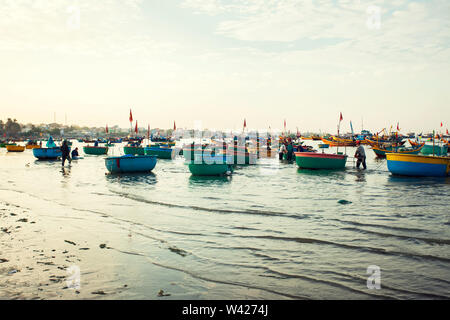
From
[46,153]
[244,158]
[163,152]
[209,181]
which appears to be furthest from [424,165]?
[46,153]

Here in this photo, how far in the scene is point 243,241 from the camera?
902 cm

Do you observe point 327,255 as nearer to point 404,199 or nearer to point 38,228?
point 38,228

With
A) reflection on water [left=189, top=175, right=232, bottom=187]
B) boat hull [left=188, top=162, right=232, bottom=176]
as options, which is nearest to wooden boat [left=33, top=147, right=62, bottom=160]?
boat hull [left=188, top=162, right=232, bottom=176]

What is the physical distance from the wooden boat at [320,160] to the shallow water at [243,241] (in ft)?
40.6

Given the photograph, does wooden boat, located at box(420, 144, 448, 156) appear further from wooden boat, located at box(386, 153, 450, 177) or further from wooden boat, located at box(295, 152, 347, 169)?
wooden boat, located at box(386, 153, 450, 177)

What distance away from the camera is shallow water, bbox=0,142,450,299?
6078 mm

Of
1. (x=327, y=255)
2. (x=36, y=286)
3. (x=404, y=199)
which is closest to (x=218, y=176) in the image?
(x=404, y=199)

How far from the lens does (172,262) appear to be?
7.34 meters

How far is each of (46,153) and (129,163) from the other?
20886 mm

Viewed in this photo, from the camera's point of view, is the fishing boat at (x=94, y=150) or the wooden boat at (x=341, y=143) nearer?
the fishing boat at (x=94, y=150)

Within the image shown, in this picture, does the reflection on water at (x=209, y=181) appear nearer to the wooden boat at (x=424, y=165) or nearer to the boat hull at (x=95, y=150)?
the wooden boat at (x=424, y=165)

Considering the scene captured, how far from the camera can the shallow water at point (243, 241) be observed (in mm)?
6078

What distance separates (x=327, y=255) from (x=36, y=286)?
18.8 ft

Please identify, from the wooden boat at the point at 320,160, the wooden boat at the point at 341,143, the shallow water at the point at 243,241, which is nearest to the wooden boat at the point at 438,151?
the wooden boat at the point at 341,143
